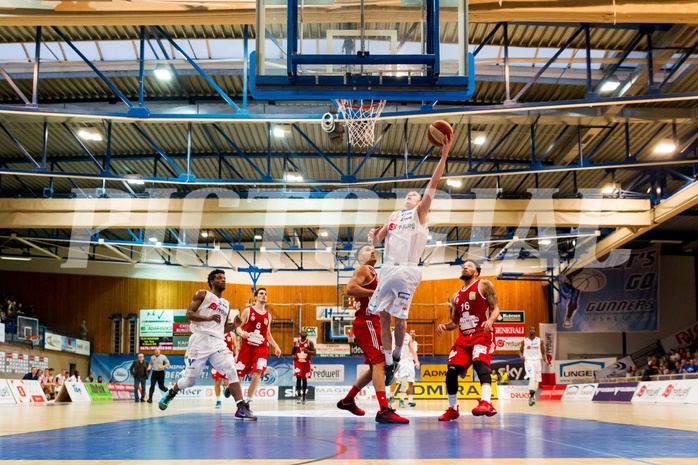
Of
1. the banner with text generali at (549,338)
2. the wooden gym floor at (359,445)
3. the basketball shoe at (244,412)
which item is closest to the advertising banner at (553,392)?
the banner with text generali at (549,338)

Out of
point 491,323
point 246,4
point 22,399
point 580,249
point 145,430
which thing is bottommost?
point 22,399

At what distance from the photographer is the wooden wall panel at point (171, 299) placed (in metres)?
39.8

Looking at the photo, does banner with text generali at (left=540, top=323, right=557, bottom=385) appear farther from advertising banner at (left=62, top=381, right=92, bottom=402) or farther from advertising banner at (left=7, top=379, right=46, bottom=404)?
advertising banner at (left=7, top=379, right=46, bottom=404)

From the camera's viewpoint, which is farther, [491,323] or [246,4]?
[246,4]

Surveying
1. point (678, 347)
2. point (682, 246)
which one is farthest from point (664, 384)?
point (682, 246)

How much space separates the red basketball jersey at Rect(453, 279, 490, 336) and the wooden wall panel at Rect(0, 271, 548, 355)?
2913 cm

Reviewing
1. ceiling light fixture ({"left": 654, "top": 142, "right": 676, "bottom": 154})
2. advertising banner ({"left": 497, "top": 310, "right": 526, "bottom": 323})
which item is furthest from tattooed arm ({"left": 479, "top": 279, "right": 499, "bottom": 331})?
advertising banner ({"left": 497, "top": 310, "right": 526, "bottom": 323})

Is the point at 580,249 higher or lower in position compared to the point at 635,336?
higher

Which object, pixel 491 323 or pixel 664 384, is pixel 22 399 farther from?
pixel 664 384

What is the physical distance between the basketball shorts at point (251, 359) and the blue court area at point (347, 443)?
15.0 feet

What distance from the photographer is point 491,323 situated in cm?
1014

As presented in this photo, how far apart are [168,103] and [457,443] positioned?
18390 mm

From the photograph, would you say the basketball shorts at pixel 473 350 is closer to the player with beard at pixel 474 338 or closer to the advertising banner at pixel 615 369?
the player with beard at pixel 474 338

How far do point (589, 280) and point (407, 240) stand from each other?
1194 inches
